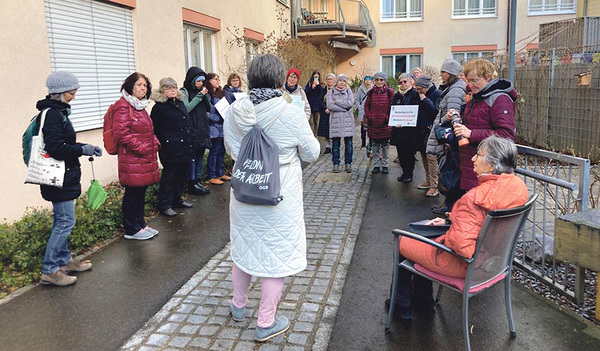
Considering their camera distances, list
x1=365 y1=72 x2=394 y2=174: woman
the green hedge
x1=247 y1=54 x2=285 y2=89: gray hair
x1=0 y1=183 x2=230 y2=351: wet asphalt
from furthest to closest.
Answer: x1=365 y1=72 x2=394 y2=174: woman
the green hedge
x1=0 y1=183 x2=230 y2=351: wet asphalt
x1=247 y1=54 x2=285 y2=89: gray hair

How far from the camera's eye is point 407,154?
28.6ft

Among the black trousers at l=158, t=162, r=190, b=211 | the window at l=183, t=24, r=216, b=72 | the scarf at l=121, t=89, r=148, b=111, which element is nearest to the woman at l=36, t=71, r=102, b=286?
the scarf at l=121, t=89, r=148, b=111

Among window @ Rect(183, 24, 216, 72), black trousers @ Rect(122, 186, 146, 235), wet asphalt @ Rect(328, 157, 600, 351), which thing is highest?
window @ Rect(183, 24, 216, 72)

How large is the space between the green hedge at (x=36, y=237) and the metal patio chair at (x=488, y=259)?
10.8 ft

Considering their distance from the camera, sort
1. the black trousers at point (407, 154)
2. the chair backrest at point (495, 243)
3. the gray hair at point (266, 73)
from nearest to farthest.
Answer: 1. the chair backrest at point (495, 243)
2. the gray hair at point (266, 73)
3. the black trousers at point (407, 154)

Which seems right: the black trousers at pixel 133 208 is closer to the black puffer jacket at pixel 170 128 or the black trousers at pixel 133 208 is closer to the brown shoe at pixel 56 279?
the black puffer jacket at pixel 170 128

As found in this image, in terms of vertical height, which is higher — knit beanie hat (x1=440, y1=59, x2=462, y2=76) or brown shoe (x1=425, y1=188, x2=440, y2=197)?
knit beanie hat (x1=440, y1=59, x2=462, y2=76)

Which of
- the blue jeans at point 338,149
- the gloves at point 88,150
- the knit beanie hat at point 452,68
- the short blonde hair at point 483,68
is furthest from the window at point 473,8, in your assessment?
the gloves at point 88,150

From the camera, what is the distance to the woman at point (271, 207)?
3346 mm

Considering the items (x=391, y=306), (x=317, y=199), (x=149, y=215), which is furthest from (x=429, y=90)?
(x=391, y=306)

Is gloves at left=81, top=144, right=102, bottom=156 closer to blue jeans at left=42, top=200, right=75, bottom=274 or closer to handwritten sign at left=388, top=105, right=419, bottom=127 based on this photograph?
blue jeans at left=42, top=200, right=75, bottom=274

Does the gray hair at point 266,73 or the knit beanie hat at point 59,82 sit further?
the knit beanie hat at point 59,82

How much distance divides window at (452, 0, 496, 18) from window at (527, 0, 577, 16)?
1670 mm

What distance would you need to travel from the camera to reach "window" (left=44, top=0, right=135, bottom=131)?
6758 millimetres
